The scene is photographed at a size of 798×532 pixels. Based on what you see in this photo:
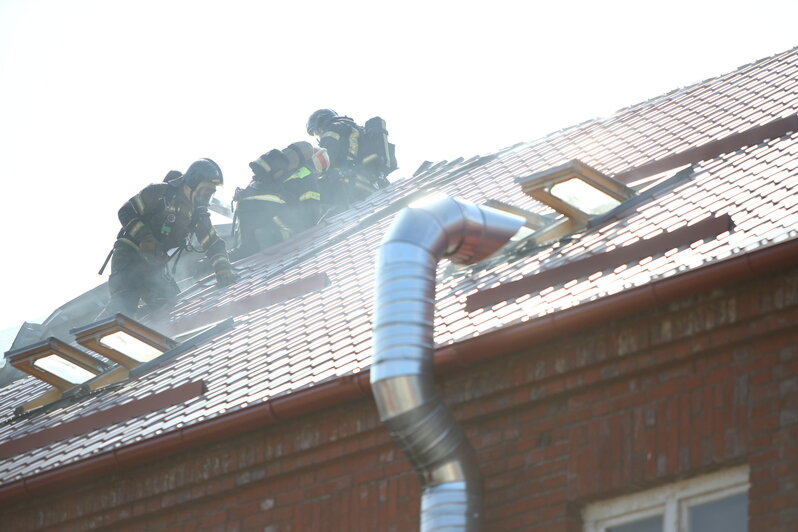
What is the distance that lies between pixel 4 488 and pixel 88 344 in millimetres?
1883

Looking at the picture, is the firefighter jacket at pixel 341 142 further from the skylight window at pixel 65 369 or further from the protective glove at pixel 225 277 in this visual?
the skylight window at pixel 65 369

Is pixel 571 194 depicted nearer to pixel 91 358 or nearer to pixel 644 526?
pixel 644 526

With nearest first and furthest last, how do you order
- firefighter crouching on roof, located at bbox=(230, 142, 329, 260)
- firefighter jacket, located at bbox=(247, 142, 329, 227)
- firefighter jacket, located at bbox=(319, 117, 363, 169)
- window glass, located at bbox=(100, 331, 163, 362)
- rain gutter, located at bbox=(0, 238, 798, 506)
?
1. rain gutter, located at bbox=(0, 238, 798, 506)
2. window glass, located at bbox=(100, 331, 163, 362)
3. firefighter crouching on roof, located at bbox=(230, 142, 329, 260)
4. firefighter jacket, located at bbox=(247, 142, 329, 227)
5. firefighter jacket, located at bbox=(319, 117, 363, 169)

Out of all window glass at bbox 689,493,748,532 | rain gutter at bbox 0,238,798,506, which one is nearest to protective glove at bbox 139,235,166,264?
rain gutter at bbox 0,238,798,506

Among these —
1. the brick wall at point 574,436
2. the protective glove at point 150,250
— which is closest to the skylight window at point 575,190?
the brick wall at point 574,436

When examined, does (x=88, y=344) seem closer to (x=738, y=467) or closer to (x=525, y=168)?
(x=525, y=168)

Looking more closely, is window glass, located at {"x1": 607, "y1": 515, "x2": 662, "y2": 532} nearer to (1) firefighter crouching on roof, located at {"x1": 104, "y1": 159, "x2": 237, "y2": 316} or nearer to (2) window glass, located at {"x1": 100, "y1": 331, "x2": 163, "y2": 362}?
(2) window glass, located at {"x1": 100, "y1": 331, "x2": 163, "y2": 362}

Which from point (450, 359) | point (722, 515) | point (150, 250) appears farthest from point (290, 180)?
point (722, 515)

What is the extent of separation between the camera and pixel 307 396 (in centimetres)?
878

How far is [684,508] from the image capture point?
24.1 ft

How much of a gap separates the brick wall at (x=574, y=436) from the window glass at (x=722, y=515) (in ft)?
0.54

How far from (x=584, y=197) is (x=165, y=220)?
6456 millimetres

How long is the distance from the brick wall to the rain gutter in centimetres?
10

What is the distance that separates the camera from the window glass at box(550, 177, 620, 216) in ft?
32.7
